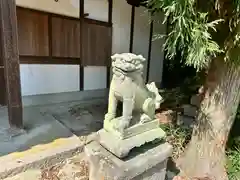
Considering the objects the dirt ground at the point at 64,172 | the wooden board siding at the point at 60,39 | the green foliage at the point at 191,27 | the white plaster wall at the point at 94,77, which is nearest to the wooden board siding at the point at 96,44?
the wooden board siding at the point at 60,39

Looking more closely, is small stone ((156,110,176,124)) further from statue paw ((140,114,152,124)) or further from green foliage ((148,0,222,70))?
green foliage ((148,0,222,70))

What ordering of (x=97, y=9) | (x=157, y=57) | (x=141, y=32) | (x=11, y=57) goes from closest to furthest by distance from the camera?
(x=11, y=57), (x=97, y=9), (x=141, y=32), (x=157, y=57)

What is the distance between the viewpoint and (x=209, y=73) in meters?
2.57

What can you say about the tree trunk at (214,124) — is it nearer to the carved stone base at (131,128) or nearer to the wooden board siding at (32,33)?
the carved stone base at (131,128)

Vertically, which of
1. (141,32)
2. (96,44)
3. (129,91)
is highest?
(141,32)

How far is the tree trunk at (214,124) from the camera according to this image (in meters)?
2.48

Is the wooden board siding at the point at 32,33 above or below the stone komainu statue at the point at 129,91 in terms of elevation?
above

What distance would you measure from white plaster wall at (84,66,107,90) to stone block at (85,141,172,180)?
2.39m

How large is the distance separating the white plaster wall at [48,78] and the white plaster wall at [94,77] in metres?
0.18

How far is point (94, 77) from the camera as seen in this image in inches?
185

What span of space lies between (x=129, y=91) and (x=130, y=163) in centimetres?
61

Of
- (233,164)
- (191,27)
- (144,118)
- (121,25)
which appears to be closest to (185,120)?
(233,164)

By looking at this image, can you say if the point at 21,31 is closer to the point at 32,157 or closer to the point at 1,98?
Answer: the point at 1,98

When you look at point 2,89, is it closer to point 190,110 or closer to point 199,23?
point 190,110
